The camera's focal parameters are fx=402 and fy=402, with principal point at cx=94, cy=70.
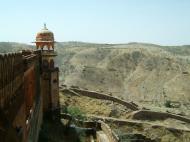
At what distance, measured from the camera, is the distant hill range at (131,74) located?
69.3 metres

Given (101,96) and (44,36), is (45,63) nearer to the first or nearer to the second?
(44,36)

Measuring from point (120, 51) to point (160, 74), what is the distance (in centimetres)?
2407

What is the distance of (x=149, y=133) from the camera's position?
3072 centimetres

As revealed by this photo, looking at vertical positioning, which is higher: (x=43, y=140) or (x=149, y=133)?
(x=43, y=140)

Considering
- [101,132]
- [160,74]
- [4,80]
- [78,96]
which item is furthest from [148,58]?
[4,80]

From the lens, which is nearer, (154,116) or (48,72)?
(48,72)

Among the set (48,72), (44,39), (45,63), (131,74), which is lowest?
(131,74)

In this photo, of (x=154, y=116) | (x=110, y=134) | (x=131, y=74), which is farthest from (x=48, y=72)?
(x=131, y=74)

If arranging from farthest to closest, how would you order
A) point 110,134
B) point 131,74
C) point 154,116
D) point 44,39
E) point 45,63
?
point 131,74
point 154,116
point 44,39
point 45,63
point 110,134

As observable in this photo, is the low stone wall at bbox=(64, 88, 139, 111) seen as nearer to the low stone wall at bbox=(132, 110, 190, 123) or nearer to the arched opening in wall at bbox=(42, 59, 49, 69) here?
the low stone wall at bbox=(132, 110, 190, 123)

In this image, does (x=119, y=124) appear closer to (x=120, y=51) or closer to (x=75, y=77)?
(x=75, y=77)

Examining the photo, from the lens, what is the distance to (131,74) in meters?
90.3

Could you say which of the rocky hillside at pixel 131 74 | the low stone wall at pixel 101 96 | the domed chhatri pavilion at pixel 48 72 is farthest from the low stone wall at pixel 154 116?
the rocky hillside at pixel 131 74

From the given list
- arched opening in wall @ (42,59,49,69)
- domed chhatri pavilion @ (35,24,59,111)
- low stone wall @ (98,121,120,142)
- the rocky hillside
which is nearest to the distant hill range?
the rocky hillside
